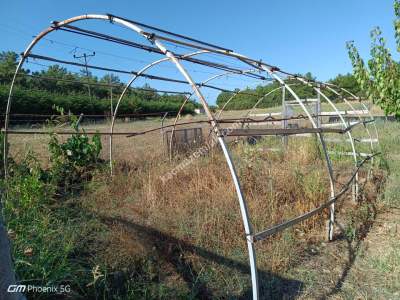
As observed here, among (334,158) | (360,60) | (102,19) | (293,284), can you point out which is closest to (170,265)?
(293,284)

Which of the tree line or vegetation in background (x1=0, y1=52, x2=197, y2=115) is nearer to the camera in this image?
the tree line

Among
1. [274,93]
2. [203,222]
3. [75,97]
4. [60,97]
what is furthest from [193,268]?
[75,97]

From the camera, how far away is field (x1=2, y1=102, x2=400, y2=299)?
2.52 meters

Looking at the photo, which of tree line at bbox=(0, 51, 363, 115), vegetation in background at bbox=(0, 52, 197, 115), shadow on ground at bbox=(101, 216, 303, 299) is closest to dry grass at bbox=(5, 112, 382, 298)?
shadow on ground at bbox=(101, 216, 303, 299)

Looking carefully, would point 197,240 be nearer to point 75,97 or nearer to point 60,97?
point 60,97

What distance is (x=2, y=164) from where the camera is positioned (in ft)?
15.6

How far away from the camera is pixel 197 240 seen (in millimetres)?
3127

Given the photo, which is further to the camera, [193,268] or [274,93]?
[274,93]

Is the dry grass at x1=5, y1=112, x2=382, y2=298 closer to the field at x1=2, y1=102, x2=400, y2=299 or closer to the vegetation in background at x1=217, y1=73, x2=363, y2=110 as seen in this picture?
the field at x1=2, y1=102, x2=400, y2=299

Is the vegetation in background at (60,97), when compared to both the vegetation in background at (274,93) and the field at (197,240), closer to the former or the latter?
the vegetation in background at (274,93)

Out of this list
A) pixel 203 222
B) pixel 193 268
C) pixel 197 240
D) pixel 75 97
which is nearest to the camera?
pixel 193 268

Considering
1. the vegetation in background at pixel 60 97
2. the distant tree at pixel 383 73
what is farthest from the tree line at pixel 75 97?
the distant tree at pixel 383 73

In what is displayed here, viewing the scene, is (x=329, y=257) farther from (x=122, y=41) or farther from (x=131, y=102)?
(x=131, y=102)

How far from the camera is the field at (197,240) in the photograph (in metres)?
2.52
